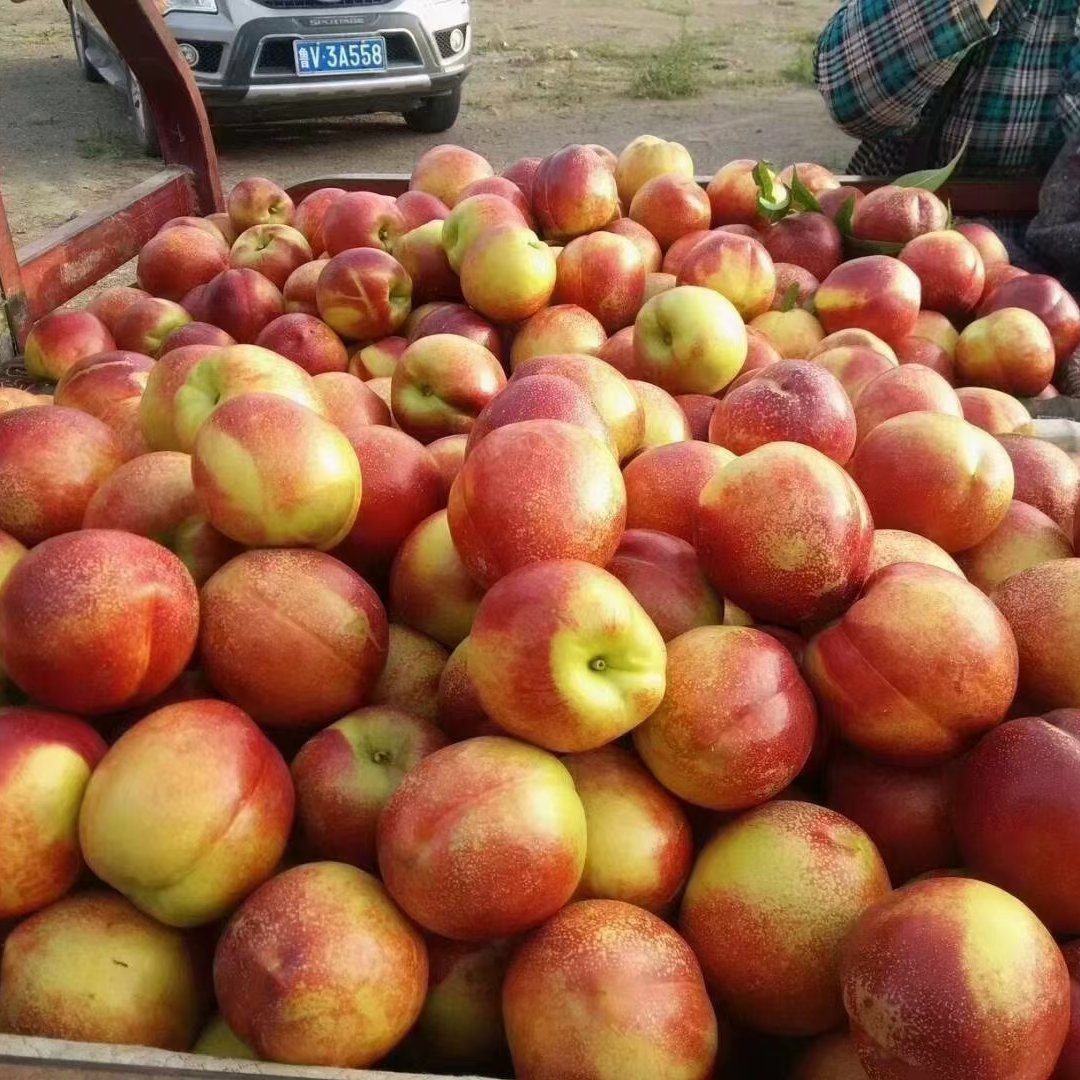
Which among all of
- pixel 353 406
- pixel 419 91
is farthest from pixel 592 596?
pixel 419 91

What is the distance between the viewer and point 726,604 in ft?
4.26

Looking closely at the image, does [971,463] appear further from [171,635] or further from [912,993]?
[171,635]

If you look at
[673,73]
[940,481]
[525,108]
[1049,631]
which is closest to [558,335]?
[940,481]

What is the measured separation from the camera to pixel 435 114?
8.49 meters

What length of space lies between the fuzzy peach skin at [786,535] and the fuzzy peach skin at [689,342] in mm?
714

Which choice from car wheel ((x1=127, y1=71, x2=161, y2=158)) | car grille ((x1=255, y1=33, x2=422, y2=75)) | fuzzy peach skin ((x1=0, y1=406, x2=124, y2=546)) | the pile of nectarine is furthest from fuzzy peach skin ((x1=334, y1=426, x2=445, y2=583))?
car grille ((x1=255, y1=33, x2=422, y2=75))

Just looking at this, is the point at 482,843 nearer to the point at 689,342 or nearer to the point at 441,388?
the point at 441,388

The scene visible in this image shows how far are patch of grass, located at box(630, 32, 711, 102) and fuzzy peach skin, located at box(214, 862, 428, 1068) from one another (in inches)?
404

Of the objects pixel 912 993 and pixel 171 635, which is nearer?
pixel 912 993

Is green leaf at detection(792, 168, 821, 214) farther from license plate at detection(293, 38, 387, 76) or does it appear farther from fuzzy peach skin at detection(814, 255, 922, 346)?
license plate at detection(293, 38, 387, 76)

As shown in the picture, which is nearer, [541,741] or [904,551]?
[541,741]

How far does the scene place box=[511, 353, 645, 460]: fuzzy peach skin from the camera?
1553mm

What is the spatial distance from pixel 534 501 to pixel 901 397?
86 centimetres

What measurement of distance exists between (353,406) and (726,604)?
30.6 inches
